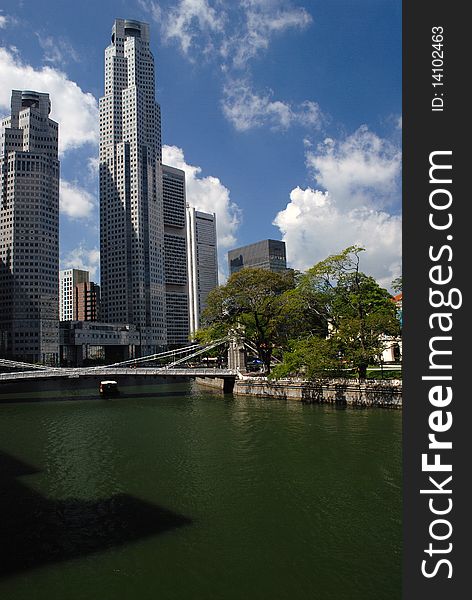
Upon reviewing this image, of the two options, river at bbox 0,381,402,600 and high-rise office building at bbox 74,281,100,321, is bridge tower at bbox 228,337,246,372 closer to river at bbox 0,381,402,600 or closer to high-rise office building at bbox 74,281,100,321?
river at bbox 0,381,402,600

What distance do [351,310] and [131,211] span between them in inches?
4679

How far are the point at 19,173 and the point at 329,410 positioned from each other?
110060 millimetres

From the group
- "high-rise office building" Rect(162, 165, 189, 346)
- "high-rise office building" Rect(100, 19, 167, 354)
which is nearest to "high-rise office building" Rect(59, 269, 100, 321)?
"high-rise office building" Rect(100, 19, 167, 354)

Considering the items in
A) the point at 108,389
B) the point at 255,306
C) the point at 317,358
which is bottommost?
the point at 108,389

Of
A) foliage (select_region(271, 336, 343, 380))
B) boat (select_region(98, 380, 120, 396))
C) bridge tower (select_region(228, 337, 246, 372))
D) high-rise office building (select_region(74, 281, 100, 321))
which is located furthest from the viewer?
high-rise office building (select_region(74, 281, 100, 321))

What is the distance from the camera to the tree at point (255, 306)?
5100cm

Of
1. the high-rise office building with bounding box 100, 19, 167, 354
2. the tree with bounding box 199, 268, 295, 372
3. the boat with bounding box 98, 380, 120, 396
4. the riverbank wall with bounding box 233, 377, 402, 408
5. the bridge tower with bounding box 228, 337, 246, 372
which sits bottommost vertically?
the boat with bounding box 98, 380, 120, 396

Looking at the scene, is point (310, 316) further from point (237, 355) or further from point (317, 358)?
point (237, 355)

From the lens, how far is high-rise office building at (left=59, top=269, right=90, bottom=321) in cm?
17512

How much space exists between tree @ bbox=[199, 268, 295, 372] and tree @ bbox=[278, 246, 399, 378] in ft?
20.6

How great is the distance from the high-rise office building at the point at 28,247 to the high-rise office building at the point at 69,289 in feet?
187

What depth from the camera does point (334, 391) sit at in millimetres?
39875

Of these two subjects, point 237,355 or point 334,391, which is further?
point 237,355

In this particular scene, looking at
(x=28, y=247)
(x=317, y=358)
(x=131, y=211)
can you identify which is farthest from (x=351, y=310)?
(x=131, y=211)
